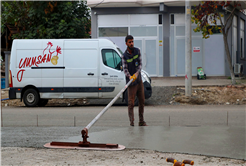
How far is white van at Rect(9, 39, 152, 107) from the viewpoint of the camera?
13.3 meters

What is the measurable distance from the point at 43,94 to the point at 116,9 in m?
9.84

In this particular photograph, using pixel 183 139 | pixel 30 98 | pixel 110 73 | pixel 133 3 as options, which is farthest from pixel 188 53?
pixel 183 139

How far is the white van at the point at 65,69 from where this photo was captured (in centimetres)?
1332

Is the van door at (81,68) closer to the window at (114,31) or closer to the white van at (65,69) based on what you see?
the white van at (65,69)

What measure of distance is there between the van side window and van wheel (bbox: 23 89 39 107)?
2.97 metres

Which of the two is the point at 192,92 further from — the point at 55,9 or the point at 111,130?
the point at 55,9

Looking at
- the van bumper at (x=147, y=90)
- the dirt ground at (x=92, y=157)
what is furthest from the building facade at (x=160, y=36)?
the dirt ground at (x=92, y=157)

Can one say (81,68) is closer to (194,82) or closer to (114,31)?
(194,82)

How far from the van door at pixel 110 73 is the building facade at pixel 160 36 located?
851cm

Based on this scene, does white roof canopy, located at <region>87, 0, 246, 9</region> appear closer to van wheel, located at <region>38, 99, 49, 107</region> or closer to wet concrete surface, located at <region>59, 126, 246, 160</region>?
van wheel, located at <region>38, 99, 49, 107</region>

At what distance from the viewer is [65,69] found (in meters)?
13.4

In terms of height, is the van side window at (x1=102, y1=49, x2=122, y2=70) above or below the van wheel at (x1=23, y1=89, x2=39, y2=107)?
above

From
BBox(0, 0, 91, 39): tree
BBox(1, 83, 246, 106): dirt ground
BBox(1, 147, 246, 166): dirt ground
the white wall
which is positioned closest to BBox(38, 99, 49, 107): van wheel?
BBox(1, 83, 246, 106): dirt ground

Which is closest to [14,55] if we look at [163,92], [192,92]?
[163,92]
